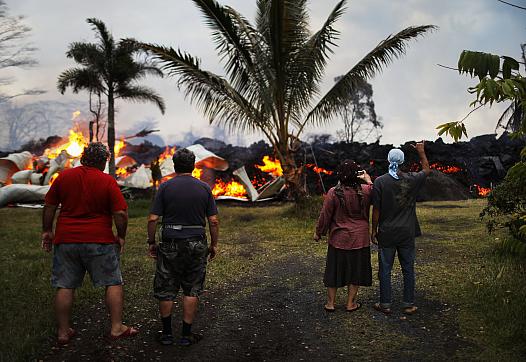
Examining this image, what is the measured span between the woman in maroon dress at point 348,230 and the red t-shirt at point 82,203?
2.30 m

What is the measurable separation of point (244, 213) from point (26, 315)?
11.3 m

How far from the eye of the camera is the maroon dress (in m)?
5.17

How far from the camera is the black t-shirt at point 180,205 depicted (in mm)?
4297

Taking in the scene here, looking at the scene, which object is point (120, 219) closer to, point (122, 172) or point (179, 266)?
point (179, 266)

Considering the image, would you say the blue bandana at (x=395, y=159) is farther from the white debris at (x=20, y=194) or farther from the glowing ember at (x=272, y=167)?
the glowing ember at (x=272, y=167)

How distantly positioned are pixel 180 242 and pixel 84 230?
879 mm

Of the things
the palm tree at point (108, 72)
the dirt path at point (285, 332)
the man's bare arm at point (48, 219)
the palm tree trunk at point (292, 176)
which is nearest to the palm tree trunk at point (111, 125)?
the palm tree at point (108, 72)

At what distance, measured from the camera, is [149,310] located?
18.0 feet

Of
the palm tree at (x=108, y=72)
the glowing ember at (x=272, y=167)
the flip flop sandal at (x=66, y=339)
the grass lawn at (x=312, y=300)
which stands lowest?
the flip flop sandal at (x=66, y=339)

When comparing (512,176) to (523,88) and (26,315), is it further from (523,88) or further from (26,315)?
(26,315)

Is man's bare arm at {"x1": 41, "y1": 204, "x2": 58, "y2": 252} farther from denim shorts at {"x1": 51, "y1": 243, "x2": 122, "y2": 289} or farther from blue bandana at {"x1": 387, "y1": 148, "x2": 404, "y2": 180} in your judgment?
blue bandana at {"x1": 387, "y1": 148, "x2": 404, "y2": 180}

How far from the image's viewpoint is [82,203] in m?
4.20

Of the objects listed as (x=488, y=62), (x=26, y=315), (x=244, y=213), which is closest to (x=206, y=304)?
(x=26, y=315)

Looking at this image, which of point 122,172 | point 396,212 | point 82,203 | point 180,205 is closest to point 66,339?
point 82,203
